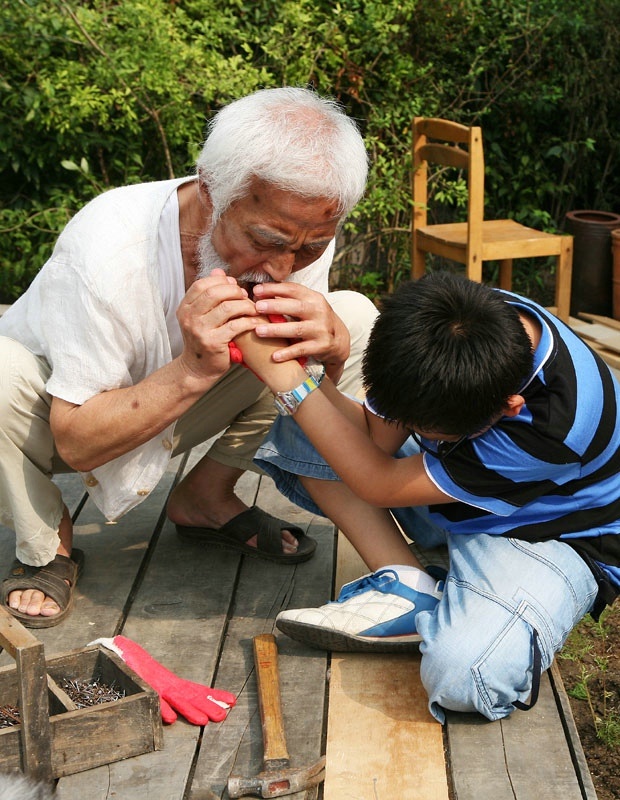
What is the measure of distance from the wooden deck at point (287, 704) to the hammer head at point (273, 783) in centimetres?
2

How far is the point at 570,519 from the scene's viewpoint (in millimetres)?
2125

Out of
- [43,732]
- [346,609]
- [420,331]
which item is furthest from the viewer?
[346,609]

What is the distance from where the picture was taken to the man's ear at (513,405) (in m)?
1.92

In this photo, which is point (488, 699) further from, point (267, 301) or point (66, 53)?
point (66, 53)

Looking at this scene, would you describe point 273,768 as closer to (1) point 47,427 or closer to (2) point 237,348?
(2) point 237,348

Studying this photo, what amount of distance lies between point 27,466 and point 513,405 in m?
1.15

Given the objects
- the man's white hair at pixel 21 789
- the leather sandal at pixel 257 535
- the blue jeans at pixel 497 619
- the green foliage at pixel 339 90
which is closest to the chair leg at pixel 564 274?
the green foliage at pixel 339 90

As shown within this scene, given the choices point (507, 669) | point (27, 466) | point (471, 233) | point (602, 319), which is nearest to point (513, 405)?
point (507, 669)

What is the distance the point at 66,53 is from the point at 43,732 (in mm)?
4033

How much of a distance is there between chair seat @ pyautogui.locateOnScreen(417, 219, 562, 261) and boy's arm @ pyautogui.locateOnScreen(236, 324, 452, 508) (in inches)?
112

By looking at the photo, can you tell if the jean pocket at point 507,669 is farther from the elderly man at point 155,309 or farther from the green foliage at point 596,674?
the elderly man at point 155,309

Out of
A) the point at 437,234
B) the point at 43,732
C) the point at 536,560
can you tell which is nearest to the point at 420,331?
the point at 536,560

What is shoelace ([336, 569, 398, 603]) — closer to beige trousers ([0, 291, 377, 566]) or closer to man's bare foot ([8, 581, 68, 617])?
beige trousers ([0, 291, 377, 566])

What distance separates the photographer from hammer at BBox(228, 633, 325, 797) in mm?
1742
